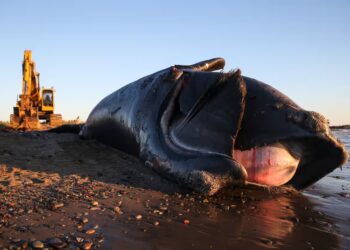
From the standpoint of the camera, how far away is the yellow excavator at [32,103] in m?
17.0

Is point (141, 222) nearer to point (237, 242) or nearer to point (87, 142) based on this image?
point (237, 242)

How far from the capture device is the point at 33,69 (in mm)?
19797

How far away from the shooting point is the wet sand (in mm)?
2207

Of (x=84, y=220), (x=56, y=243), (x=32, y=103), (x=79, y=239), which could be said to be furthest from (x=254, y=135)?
(x=32, y=103)

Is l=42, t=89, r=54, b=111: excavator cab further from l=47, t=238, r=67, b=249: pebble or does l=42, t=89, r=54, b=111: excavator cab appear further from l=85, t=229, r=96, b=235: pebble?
l=47, t=238, r=67, b=249: pebble

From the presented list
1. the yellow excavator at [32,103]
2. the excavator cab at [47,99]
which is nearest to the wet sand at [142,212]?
the yellow excavator at [32,103]

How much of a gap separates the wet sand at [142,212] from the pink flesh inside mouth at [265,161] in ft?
0.60

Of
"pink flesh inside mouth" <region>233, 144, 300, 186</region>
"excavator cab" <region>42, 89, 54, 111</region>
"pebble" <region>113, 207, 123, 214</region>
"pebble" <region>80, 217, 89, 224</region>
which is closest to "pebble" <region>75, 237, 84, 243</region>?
"pebble" <region>80, 217, 89, 224</region>

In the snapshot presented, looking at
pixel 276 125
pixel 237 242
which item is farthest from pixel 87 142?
pixel 237 242

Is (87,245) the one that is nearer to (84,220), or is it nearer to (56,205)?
(84,220)

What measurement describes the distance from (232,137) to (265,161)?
1.56 feet

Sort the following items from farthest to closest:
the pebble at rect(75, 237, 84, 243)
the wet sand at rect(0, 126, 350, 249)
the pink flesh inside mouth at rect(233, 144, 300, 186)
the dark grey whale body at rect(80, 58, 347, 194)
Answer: the pink flesh inside mouth at rect(233, 144, 300, 186)
the dark grey whale body at rect(80, 58, 347, 194)
the wet sand at rect(0, 126, 350, 249)
the pebble at rect(75, 237, 84, 243)

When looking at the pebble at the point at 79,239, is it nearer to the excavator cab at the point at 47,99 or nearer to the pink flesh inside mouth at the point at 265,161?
the pink flesh inside mouth at the point at 265,161

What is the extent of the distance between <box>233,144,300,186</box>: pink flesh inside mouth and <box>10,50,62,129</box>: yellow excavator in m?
14.2
